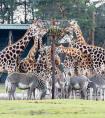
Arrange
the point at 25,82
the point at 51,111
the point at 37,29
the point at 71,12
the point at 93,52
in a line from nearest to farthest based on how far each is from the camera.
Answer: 1. the point at 51,111
2. the point at 25,82
3. the point at 37,29
4. the point at 93,52
5. the point at 71,12

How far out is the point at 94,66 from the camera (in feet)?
98.4

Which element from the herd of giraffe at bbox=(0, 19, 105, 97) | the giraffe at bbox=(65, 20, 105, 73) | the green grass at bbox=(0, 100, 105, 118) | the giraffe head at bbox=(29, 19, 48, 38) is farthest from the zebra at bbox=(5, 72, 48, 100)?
the green grass at bbox=(0, 100, 105, 118)

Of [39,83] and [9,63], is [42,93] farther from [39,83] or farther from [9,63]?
[9,63]

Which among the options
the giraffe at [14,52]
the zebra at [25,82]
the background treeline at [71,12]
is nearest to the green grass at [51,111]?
the zebra at [25,82]

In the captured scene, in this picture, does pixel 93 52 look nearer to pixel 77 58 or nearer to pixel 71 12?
pixel 77 58

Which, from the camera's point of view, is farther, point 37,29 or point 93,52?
point 93,52

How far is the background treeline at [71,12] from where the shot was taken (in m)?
48.2

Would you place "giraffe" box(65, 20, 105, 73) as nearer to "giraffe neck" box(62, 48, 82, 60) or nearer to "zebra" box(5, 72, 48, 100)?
"giraffe neck" box(62, 48, 82, 60)

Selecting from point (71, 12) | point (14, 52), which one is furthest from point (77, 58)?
point (71, 12)

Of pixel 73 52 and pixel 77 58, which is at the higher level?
pixel 73 52

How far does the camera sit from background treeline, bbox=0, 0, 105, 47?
158 ft

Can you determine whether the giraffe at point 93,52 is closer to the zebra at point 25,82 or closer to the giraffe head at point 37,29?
the giraffe head at point 37,29

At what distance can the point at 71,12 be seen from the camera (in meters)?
49.0

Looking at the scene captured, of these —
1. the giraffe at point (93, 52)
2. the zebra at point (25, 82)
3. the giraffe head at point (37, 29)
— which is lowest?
the zebra at point (25, 82)
